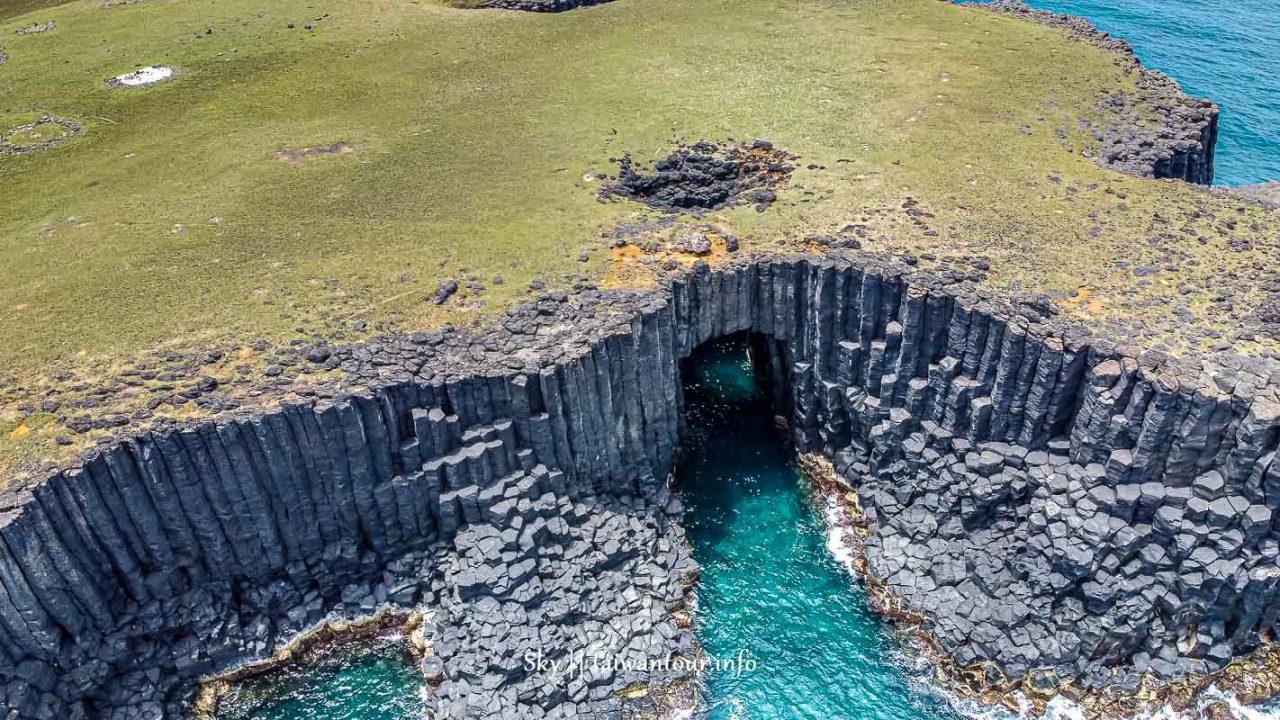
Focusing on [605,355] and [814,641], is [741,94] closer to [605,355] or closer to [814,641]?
[605,355]

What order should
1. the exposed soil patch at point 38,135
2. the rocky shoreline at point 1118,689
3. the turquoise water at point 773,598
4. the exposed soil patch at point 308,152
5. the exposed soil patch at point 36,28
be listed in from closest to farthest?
the rocky shoreline at point 1118,689, the turquoise water at point 773,598, the exposed soil patch at point 308,152, the exposed soil patch at point 38,135, the exposed soil patch at point 36,28

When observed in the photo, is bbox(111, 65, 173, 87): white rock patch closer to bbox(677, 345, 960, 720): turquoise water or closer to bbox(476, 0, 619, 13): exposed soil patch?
bbox(476, 0, 619, 13): exposed soil patch

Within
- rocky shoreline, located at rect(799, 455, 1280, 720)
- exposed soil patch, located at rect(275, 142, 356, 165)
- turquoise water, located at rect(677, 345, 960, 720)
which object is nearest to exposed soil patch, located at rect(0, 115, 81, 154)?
exposed soil patch, located at rect(275, 142, 356, 165)

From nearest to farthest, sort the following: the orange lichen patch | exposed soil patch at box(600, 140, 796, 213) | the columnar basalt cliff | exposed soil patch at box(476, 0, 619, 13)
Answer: the columnar basalt cliff → the orange lichen patch → exposed soil patch at box(600, 140, 796, 213) → exposed soil patch at box(476, 0, 619, 13)

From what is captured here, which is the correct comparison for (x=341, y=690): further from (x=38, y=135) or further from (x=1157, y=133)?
(x=1157, y=133)

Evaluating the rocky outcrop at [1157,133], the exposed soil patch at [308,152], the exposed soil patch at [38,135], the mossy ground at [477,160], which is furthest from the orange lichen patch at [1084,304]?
the exposed soil patch at [38,135]

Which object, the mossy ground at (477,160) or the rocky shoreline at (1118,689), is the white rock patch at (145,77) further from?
the rocky shoreline at (1118,689)

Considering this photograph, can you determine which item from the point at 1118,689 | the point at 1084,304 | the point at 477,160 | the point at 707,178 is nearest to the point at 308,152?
the point at 477,160
